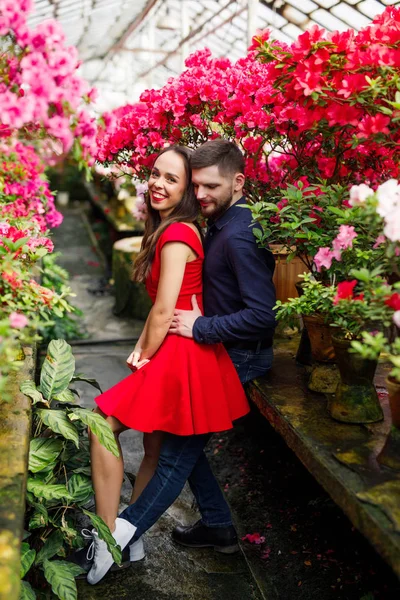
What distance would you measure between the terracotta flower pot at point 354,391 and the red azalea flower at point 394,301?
45 cm

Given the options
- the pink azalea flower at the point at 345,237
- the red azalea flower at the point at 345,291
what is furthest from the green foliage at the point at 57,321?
the red azalea flower at the point at 345,291

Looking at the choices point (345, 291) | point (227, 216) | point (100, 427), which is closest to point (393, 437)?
point (345, 291)

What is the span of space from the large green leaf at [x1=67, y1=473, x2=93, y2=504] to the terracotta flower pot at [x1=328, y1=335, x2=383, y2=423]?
36.8 inches

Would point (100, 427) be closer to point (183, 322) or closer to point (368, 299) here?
point (183, 322)

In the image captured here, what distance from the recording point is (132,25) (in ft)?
36.0

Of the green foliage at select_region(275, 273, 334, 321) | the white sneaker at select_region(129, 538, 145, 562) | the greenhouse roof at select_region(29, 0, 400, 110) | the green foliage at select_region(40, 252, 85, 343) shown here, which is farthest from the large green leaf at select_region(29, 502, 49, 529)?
the green foliage at select_region(40, 252, 85, 343)

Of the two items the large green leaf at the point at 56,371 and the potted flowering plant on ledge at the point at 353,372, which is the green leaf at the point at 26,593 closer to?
the large green leaf at the point at 56,371

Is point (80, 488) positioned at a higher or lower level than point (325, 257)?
lower

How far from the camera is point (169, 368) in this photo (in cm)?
→ 238

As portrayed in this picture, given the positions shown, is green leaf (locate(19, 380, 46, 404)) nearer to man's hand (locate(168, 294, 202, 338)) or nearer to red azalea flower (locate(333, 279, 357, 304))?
man's hand (locate(168, 294, 202, 338))

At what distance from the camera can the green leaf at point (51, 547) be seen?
2176mm

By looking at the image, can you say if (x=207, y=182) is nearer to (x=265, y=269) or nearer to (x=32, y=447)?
(x=265, y=269)

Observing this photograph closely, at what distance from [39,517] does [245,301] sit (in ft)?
3.42

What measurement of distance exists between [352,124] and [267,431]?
1978 mm
